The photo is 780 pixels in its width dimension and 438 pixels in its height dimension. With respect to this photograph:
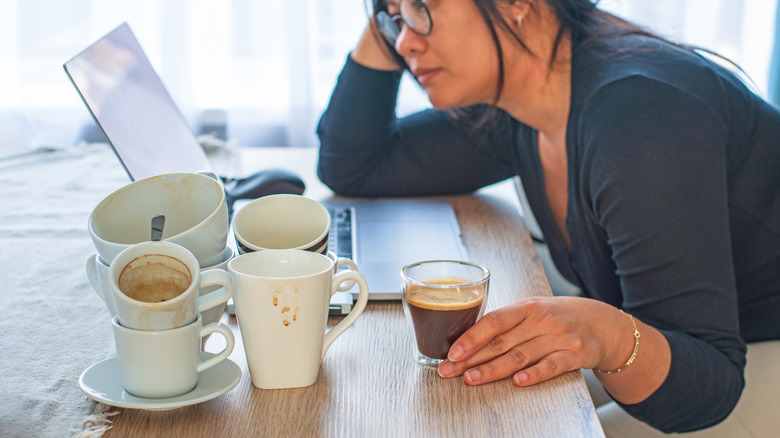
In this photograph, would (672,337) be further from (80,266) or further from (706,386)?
(80,266)

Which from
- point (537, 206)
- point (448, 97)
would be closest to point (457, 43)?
point (448, 97)

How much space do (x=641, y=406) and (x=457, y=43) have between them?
58 cm

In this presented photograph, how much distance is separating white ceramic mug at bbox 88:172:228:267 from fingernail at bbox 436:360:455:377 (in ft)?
0.76

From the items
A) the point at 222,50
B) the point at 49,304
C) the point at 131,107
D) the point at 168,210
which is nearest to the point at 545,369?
the point at 168,210

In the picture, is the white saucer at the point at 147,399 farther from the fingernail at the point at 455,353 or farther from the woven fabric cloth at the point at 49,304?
the fingernail at the point at 455,353

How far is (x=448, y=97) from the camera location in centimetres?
113

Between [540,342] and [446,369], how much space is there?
10 cm

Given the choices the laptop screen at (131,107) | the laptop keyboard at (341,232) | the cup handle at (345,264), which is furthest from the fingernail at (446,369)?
Result: the laptop screen at (131,107)

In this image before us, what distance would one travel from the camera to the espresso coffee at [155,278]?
1.88 ft

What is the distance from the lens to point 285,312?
0.58m

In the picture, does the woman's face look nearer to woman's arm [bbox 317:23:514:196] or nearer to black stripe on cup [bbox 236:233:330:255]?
woman's arm [bbox 317:23:514:196]

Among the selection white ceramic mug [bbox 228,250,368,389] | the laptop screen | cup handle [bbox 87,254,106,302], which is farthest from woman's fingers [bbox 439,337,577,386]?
the laptop screen

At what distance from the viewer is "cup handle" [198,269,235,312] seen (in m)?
0.58

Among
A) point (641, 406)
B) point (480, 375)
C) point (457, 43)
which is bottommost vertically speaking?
point (641, 406)
